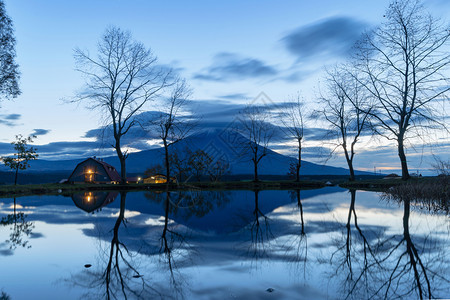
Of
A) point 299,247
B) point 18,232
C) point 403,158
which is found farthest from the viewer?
point 403,158

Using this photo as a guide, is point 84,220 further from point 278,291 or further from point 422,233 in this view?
point 422,233

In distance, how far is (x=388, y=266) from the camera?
15.7ft

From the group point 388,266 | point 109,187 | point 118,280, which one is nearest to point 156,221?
point 118,280

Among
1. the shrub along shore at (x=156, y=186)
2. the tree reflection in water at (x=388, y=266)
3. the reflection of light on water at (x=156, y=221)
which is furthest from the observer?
the shrub along shore at (x=156, y=186)

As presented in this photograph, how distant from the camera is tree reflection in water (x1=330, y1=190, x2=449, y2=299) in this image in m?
3.81

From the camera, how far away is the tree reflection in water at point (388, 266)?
12.5 feet

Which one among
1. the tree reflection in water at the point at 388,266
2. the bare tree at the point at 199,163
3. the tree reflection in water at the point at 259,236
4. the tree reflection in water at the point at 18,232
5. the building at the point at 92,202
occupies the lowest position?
the building at the point at 92,202

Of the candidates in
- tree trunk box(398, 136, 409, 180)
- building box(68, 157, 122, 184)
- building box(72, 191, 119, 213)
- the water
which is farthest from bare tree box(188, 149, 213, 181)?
the water

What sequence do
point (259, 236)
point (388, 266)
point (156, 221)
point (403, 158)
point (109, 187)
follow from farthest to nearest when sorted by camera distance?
point (109, 187)
point (403, 158)
point (156, 221)
point (259, 236)
point (388, 266)

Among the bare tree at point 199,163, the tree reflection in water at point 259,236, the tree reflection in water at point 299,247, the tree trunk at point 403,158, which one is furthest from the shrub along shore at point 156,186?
the tree reflection in water at point 299,247

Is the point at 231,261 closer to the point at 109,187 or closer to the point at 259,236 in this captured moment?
the point at 259,236

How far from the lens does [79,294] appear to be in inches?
152

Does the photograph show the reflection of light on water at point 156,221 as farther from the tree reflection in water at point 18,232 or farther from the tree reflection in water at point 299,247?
the tree reflection in water at point 299,247

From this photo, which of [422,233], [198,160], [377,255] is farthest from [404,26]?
[198,160]
